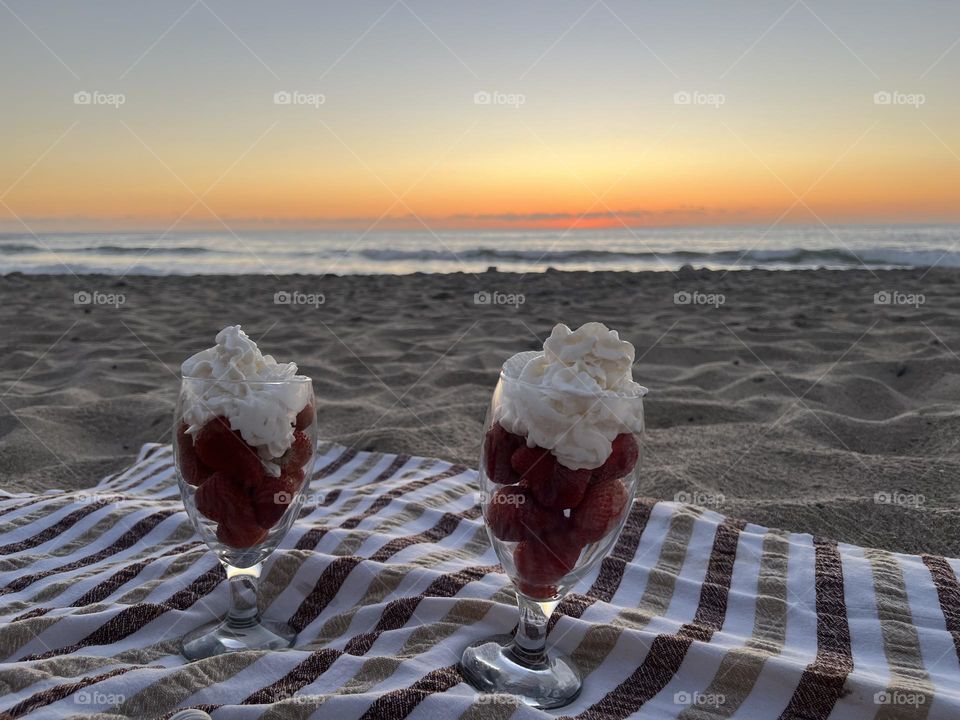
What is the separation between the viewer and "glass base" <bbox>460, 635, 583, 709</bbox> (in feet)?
5.38

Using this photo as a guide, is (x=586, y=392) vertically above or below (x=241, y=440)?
above

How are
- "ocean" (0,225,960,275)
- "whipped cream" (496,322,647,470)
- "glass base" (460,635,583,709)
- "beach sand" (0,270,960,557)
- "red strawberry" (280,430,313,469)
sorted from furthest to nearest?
"ocean" (0,225,960,275), "beach sand" (0,270,960,557), "red strawberry" (280,430,313,469), "glass base" (460,635,583,709), "whipped cream" (496,322,647,470)

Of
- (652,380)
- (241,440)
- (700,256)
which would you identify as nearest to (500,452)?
(241,440)

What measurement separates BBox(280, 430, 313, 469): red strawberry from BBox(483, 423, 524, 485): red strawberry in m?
0.43

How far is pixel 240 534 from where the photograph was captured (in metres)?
1.75

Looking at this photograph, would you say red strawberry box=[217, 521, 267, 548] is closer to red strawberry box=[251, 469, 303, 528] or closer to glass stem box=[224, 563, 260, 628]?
red strawberry box=[251, 469, 303, 528]

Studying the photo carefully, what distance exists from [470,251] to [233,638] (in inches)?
637

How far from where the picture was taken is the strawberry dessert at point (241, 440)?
5.45 feet

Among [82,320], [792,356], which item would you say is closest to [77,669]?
[792,356]

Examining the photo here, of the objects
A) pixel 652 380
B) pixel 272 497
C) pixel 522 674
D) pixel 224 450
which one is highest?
pixel 224 450

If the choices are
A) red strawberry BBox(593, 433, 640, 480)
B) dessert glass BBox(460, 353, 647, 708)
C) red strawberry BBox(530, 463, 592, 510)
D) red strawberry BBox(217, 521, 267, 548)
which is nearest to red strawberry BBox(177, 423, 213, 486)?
red strawberry BBox(217, 521, 267, 548)

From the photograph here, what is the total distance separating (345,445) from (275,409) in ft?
7.48

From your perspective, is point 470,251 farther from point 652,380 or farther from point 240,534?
point 240,534

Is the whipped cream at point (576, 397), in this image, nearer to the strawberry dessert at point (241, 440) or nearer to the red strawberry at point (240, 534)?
the strawberry dessert at point (241, 440)
